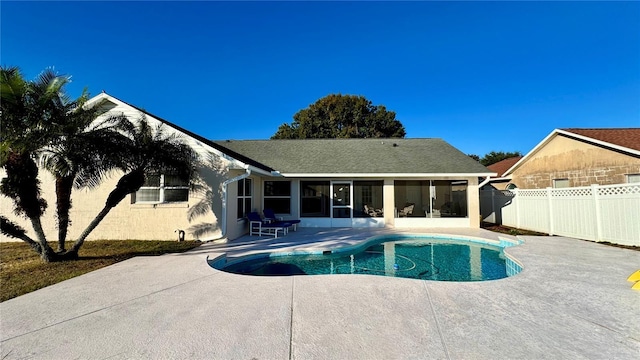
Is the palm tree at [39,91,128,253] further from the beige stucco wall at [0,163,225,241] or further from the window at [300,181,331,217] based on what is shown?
the window at [300,181,331,217]

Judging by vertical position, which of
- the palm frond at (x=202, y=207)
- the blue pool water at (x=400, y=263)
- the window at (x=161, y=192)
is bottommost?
the blue pool water at (x=400, y=263)

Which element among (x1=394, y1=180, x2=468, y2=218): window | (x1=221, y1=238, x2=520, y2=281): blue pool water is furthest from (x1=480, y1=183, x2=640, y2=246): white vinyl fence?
(x1=221, y1=238, x2=520, y2=281): blue pool water

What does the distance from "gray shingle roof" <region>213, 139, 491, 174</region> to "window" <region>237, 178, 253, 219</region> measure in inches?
82.5

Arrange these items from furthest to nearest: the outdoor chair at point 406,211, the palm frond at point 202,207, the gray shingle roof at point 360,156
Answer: the outdoor chair at point 406,211, the gray shingle roof at point 360,156, the palm frond at point 202,207

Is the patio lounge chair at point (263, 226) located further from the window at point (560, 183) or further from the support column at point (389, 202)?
the window at point (560, 183)

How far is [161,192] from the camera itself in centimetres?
1088

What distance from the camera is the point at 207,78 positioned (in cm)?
1736

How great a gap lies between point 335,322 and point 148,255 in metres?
7.09

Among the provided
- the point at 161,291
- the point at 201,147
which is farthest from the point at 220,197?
the point at 161,291

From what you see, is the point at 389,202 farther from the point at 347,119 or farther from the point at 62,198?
the point at 347,119

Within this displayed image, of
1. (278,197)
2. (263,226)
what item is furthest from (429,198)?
(263,226)

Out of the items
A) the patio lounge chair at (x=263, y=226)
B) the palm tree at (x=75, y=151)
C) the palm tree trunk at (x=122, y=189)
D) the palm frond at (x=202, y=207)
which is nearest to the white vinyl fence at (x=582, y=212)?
the patio lounge chair at (x=263, y=226)

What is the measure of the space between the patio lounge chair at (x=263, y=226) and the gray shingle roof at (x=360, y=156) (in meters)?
3.09

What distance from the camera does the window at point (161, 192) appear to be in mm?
10812
